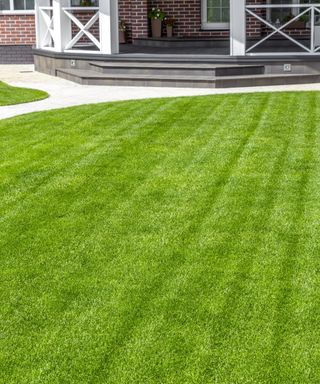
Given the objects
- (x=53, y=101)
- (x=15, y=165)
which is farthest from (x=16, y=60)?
(x=15, y=165)

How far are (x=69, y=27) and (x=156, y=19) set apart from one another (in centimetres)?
385

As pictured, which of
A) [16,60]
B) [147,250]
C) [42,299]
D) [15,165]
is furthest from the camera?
[16,60]

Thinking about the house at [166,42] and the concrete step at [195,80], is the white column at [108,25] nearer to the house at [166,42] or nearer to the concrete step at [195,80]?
the house at [166,42]

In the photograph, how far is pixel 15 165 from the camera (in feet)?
26.2

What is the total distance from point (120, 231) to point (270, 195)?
1.42 meters

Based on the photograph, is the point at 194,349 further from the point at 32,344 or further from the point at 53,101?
the point at 53,101

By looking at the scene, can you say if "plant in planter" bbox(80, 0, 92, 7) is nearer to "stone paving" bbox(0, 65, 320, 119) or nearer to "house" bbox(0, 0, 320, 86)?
"house" bbox(0, 0, 320, 86)

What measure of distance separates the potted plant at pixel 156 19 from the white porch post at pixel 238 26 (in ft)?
18.4

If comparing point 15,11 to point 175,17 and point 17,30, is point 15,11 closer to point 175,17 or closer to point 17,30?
point 17,30

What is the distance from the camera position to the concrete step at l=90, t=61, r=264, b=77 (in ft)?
48.0

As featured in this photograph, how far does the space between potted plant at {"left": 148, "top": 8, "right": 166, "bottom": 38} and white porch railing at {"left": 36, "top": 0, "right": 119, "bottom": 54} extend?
200 cm

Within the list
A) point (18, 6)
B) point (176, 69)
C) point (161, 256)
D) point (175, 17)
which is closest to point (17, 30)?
point (18, 6)

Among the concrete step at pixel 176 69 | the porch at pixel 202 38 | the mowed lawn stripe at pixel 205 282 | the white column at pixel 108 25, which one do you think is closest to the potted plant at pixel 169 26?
the porch at pixel 202 38

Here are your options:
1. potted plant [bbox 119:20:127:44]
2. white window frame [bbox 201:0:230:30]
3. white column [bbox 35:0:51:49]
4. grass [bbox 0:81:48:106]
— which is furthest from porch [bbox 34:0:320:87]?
potted plant [bbox 119:20:127:44]
